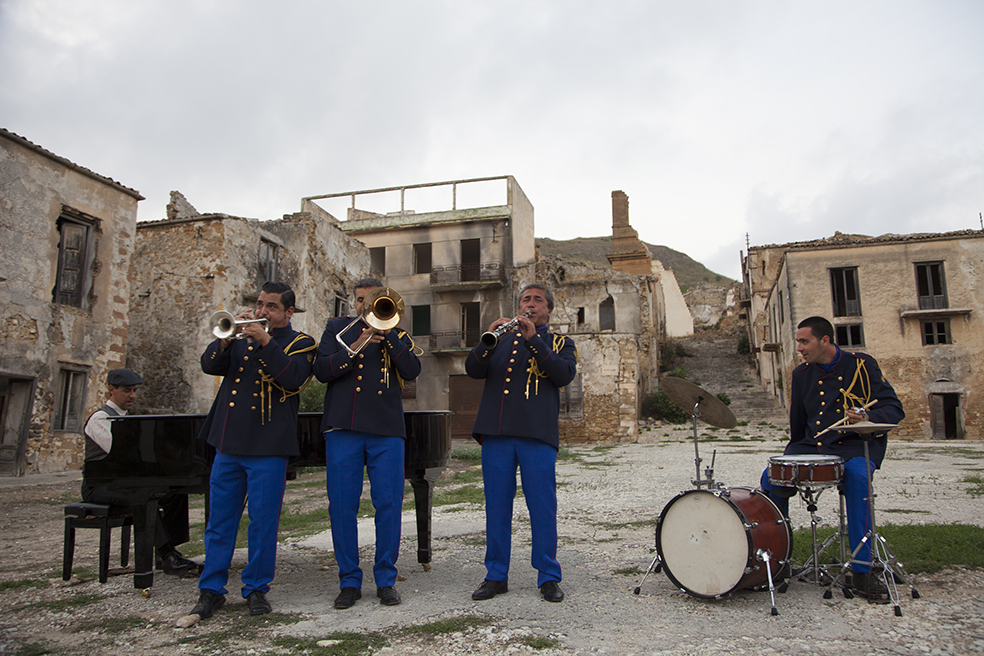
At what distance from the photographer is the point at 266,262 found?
1812 cm

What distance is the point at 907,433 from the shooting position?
22.8 metres

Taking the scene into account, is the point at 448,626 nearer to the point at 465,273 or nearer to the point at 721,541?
the point at 721,541

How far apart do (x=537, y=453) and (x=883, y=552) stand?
2.20 meters

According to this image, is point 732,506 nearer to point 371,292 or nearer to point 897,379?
point 371,292

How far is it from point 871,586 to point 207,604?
381 cm

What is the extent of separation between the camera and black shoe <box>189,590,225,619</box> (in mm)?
3748

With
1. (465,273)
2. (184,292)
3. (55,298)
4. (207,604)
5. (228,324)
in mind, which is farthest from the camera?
(465,273)

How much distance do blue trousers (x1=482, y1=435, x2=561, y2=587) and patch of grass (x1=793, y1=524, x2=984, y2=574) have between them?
1.88 metres

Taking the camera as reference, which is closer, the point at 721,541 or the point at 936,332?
the point at 721,541

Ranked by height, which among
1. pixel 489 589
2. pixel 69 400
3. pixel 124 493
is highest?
pixel 69 400

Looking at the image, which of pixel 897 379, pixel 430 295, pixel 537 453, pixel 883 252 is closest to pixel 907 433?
pixel 897 379

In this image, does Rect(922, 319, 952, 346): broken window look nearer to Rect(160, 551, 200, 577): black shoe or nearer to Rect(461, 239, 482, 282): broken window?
Rect(461, 239, 482, 282): broken window

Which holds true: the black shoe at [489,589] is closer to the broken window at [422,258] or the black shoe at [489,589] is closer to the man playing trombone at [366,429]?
the man playing trombone at [366,429]

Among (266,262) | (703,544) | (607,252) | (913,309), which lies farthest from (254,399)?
(607,252)
